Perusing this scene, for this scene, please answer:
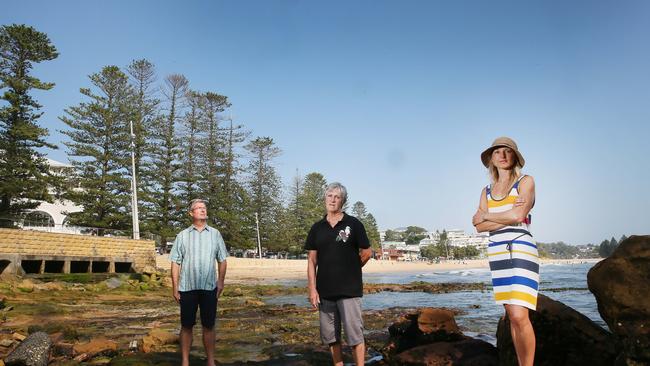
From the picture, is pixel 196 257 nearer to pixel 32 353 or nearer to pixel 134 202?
pixel 32 353

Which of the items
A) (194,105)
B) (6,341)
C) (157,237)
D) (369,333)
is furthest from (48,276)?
(194,105)

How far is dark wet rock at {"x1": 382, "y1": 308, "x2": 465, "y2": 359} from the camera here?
5512 millimetres

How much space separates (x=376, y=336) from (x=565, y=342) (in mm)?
3811

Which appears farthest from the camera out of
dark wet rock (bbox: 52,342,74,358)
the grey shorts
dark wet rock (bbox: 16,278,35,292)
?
dark wet rock (bbox: 16,278,35,292)

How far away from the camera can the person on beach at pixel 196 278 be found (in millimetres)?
4555

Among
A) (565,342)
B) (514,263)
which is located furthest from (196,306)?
(565,342)

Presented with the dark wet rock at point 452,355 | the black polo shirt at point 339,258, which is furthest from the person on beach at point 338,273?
the dark wet rock at point 452,355

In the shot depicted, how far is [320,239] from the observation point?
4113 millimetres

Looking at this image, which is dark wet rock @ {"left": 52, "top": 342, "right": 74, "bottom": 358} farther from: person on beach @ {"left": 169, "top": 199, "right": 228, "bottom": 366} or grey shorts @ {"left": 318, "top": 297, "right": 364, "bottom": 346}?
grey shorts @ {"left": 318, "top": 297, "right": 364, "bottom": 346}

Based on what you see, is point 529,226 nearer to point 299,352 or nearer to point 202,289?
point 202,289

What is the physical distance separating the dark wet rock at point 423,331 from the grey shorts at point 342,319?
177cm

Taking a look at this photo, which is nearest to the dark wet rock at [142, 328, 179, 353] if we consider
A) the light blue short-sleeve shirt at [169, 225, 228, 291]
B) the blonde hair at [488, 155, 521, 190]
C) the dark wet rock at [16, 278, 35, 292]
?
the light blue short-sleeve shirt at [169, 225, 228, 291]

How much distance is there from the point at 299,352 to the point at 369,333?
2422mm

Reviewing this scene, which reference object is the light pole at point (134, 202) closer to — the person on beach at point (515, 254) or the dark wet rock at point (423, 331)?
the dark wet rock at point (423, 331)
